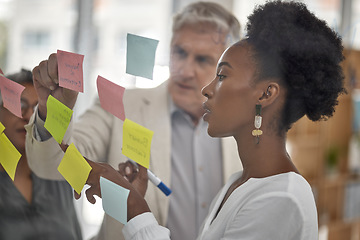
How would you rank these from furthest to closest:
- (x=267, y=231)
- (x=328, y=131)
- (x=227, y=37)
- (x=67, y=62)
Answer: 1. (x=328, y=131)
2. (x=227, y=37)
3. (x=67, y=62)
4. (x=267, y=231)

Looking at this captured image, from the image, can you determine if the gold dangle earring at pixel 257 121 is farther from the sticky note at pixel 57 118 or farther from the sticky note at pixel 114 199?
the sticky note at pixel 57 118

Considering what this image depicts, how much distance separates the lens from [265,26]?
0.76 meters

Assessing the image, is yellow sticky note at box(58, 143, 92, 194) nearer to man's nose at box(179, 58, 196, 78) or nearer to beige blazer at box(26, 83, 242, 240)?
beige blazer at box(26, 83, 242, 240)

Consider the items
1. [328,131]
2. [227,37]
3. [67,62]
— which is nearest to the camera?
[67,62]

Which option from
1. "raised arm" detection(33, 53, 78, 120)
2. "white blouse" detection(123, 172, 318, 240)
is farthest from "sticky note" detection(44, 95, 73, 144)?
"white blouse" detection(123, 172, 318, 240)

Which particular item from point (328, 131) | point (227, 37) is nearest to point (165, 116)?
point (227, 37)

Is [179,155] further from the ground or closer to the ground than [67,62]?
closer to the ground

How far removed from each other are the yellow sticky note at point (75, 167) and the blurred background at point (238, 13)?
1280 millimetres

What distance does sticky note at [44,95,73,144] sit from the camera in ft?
2.83

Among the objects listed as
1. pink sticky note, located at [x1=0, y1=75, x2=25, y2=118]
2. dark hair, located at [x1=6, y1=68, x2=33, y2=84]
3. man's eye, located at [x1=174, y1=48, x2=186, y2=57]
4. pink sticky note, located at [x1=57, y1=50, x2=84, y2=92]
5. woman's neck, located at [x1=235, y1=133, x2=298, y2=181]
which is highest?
man's eye, located at [x1=174, y1=48, x2=186, y2=57]

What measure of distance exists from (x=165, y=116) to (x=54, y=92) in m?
0.32

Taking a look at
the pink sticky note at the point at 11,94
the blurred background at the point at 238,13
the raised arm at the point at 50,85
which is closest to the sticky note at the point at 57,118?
the raised arm at the point at 50,85

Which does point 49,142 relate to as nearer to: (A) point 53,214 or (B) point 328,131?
(A) point 53,214

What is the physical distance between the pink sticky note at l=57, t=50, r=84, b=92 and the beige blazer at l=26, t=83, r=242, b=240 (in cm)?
10
